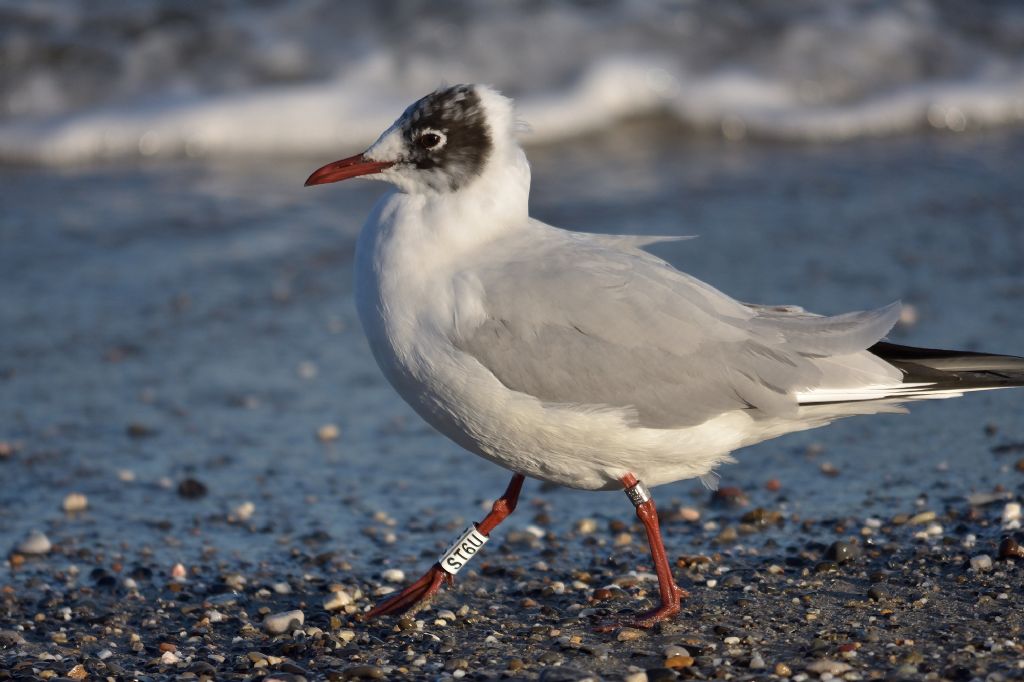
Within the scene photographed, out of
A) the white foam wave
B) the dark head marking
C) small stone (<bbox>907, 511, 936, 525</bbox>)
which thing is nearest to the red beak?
the dark head marking

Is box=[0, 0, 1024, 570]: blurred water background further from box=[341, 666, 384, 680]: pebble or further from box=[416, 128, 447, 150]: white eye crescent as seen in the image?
box=[341, 666, 384, 680]: pebble

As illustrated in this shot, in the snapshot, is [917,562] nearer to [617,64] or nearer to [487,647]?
→ [487,647]

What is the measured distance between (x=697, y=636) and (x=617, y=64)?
28.4 feet

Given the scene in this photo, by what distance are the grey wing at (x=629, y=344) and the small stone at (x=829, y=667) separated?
86 centimetres

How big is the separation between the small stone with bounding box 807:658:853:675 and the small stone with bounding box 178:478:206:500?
2.95 m

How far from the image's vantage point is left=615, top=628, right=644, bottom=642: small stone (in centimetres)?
427

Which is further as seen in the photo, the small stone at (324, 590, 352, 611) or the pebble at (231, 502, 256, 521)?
the pebble at (231, 502, 256, 521)

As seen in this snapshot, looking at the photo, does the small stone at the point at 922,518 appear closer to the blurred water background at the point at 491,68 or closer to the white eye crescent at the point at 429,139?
the white eye crescent at the point at 429,139

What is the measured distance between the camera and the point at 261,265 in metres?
8.55

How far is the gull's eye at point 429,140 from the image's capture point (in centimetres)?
463

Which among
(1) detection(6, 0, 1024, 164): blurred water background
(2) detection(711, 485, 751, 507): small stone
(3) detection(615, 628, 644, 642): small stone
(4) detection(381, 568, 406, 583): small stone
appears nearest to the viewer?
(3) detection(615, 628, 644, 642): small stone

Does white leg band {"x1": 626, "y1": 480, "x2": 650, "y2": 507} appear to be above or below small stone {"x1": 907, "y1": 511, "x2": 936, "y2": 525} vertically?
above

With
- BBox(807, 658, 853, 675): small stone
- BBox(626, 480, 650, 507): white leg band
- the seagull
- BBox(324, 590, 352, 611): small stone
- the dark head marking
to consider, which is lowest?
BBox(324, 590, 352, 611): small stone

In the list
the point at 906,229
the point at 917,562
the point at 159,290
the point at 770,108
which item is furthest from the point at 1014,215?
the point at 159,290
